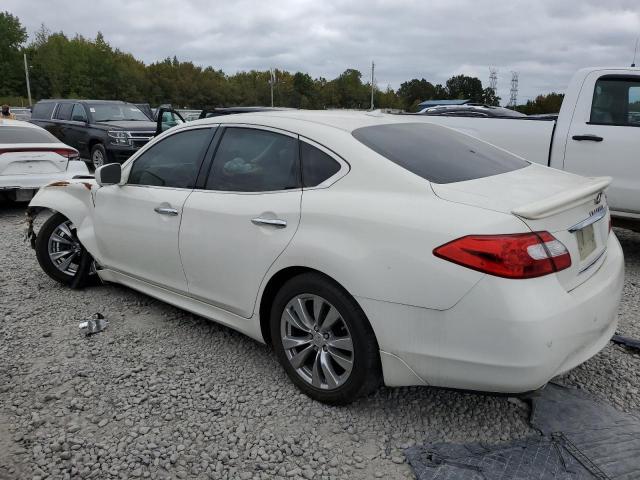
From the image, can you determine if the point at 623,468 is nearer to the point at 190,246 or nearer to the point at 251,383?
the point at 251,383

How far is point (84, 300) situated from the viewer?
15.4 ft

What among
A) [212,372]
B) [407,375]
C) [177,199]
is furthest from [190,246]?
[407,375]

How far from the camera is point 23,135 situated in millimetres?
8680

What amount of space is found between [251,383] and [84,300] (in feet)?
6.91

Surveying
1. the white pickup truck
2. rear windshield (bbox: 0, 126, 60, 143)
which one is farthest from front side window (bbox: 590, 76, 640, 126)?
rear windshield (bbox: 0, 126, 60, 143)

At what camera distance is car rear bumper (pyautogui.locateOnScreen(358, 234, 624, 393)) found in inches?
91.7

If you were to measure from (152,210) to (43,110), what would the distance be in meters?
12.7

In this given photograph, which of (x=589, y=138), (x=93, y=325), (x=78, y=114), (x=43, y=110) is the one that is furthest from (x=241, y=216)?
(x=43, y=110)

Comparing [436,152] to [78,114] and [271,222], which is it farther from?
[78,114]

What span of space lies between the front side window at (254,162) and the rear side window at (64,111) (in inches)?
456

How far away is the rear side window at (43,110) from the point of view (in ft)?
46.7

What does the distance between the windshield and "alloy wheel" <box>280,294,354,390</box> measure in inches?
455

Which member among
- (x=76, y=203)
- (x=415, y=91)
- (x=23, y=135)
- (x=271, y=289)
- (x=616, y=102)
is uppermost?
(x=415, y=91)

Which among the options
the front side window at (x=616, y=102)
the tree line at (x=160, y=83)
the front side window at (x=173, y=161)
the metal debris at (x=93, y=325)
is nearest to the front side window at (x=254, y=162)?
the front side window at (x=173, y=161)
